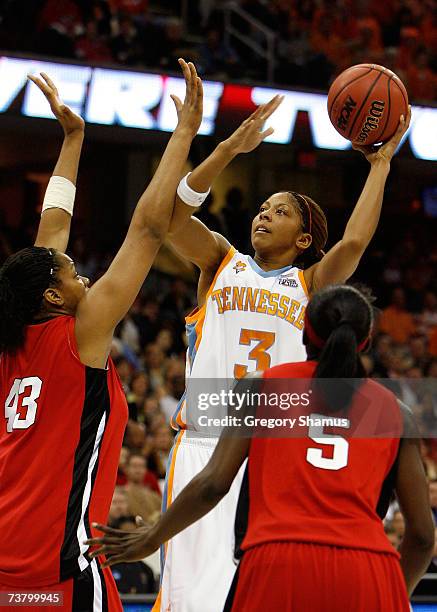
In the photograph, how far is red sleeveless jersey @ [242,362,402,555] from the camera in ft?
8.66

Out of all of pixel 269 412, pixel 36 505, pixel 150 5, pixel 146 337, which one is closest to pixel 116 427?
pixel 36 505

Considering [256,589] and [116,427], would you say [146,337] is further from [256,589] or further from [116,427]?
[256,589]

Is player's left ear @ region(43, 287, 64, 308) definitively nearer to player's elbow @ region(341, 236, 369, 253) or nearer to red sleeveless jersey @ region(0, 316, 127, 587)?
red sleeveless jersey @ region(0, 316, 127, 587)

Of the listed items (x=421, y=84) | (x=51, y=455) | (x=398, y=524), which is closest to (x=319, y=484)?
(x=51, y=455)

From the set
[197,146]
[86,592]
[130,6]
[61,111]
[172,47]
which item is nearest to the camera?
[86,592]

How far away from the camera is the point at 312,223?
173 inches

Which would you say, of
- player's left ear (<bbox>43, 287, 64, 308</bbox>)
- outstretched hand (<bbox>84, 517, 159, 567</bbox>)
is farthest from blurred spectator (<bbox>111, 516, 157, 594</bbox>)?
outstretched hand (<bbox>84, 517, 159, 567</bbox>)

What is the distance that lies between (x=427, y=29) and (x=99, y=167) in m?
5.46

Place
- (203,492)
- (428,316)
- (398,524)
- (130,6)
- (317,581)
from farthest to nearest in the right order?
(130,6) < (428,316) < (398,524) < (203,492) < (317,581)

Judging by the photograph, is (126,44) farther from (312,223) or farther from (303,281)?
(303,281)

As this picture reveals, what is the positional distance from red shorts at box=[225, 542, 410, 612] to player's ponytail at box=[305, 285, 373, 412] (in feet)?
1.30

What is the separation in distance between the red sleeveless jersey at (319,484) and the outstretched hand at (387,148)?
152cm

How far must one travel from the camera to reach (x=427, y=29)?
51.3 ft

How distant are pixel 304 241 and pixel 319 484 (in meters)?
1.90
